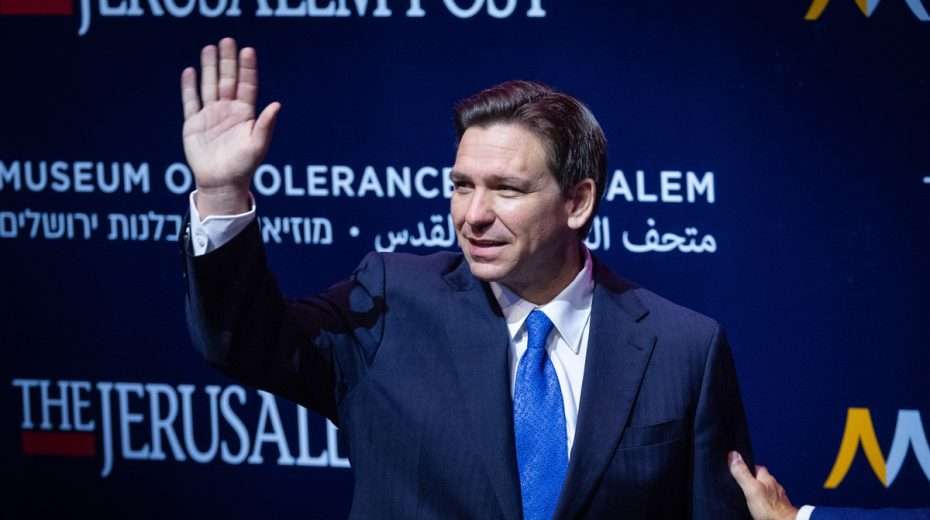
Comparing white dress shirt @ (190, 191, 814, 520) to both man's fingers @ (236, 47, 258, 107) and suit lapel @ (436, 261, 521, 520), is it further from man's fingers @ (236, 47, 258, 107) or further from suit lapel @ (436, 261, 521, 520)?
man's fingers @ (236, 47, 258, 107)

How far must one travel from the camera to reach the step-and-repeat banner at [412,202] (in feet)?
12.3

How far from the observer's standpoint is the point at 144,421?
14.0 feet

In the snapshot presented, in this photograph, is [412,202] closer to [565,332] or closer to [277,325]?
[565,332]

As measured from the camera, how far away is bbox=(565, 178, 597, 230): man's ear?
8.87 ft

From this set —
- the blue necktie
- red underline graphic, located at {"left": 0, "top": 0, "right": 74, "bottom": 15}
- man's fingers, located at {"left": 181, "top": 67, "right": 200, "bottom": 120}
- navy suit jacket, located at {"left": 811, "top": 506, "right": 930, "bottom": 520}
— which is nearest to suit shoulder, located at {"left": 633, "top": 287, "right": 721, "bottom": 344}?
the blue necktie

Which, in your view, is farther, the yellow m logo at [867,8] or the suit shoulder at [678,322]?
the yellow m logo at [867,8]

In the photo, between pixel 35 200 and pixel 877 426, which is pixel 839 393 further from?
pixel 35 200

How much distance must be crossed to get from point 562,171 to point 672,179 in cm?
125

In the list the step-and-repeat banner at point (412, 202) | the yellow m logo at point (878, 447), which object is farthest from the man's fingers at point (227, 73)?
the yellow m logo at point (878, 447)

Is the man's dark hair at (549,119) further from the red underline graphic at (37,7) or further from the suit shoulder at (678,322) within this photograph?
the red underline graphic at (37,7)

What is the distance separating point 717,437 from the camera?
266 centimetres

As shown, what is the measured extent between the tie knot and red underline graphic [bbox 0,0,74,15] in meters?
2.09

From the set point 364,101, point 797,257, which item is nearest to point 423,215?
point 364,101

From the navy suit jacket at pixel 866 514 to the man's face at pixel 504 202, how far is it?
0.77 meters
